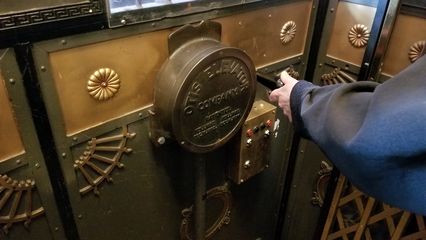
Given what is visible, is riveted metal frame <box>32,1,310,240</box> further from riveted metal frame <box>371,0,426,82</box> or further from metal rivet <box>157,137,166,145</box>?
riveted metal frame <box>371,0,426,82</box>

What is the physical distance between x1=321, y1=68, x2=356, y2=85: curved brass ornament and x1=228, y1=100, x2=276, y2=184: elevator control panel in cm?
34

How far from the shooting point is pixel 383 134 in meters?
0.68

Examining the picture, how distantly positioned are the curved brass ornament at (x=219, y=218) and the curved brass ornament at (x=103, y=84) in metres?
0.64

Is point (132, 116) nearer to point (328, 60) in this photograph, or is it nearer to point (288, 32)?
point (288, 32)

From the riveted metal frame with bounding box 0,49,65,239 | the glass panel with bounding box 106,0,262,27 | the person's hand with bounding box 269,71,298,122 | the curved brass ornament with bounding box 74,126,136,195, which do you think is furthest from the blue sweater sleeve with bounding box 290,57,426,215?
the riveted metal frame with bounding box 0,49,65,239

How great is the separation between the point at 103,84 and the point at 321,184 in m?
1.28

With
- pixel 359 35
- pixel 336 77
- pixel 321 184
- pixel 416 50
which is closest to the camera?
pixel 416 50

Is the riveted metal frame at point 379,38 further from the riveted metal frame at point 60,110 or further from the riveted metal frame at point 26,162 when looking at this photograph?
the riveted metal frame at point 26,162

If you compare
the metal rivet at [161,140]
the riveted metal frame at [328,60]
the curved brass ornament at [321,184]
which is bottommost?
the curved brass ornament at [321,184]

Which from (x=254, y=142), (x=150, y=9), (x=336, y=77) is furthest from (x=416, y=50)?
(x=150, y=9)

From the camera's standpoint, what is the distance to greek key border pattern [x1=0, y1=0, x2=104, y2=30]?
0.77m

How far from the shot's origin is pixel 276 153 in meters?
1.75

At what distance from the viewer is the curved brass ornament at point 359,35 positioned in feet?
4.55

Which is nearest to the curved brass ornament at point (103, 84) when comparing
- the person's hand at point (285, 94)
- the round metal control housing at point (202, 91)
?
the round metal control housing at point (202, 91)
